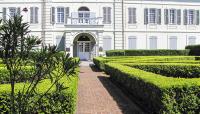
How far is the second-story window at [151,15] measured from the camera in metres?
39.3

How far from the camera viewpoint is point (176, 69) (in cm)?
1664

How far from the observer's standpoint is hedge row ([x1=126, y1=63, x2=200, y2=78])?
1627 centimetres

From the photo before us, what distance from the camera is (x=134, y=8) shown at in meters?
39.2

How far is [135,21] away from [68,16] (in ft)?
24.6

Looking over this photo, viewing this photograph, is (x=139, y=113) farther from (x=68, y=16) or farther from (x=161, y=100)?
(x=68, y=16)

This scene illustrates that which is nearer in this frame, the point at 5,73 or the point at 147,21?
the point at 5,73

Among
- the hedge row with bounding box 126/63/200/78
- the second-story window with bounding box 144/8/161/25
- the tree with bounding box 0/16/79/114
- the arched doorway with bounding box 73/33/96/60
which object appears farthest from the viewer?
the second-story window with bounding box 144/8/161/25

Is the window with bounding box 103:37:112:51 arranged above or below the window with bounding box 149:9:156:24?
below

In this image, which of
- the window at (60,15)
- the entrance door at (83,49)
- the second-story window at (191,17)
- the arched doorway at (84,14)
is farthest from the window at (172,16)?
the window at (60,15)

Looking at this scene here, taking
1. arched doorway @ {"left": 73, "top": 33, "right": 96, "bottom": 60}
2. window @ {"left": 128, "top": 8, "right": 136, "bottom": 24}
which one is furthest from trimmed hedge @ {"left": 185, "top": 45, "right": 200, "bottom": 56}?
arched doorway @ {"left": 73, "top": 33, "right": 96, "bottom": 60}

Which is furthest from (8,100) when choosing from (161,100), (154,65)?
(154,65)

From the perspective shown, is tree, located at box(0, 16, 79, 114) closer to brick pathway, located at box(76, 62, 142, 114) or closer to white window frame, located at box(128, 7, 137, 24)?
brick pathway, located at box(76, 62, 142, 114)

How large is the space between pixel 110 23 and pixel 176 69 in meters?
22.8

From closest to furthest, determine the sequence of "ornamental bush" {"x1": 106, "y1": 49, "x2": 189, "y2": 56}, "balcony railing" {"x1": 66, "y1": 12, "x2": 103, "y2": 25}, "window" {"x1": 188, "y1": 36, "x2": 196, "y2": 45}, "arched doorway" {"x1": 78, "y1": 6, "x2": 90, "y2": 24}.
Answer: "ornamental bush" {"x1": 106, "y1": 49, "x2": 189, "y2": 56} → "balcony railing" {"x1": 66, "y1": 12, "x2": 103, "y2": 25} → "arched doorway" {"x1": 78, "y1": 6, "x2": 90, "y2": 24} → "window" {"x1": 188, "y1": 36, "x2": 196, "y2": 45}
